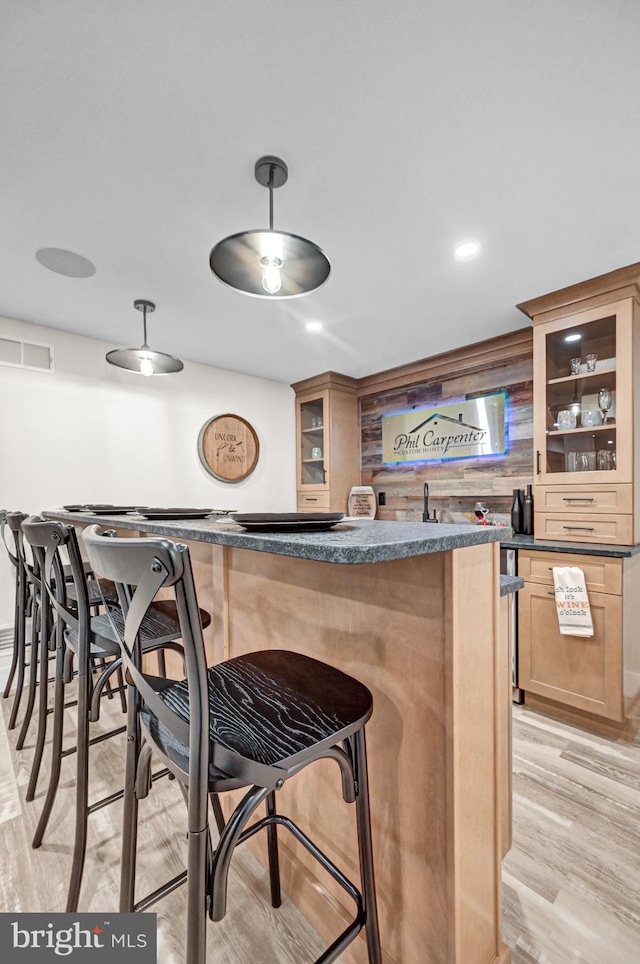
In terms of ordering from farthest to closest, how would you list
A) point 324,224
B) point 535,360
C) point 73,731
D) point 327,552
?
1. point 535,360
2. point 73,731
3. point 324,224
4. point 327,552

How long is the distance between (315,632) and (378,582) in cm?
30

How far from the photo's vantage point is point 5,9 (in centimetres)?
106

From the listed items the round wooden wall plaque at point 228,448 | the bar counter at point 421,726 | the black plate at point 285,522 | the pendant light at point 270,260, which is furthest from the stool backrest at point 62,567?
the round wooden wall plaque at point 228,448

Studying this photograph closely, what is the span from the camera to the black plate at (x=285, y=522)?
0.92m

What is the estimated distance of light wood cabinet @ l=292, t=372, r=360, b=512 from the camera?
4125 millimetres

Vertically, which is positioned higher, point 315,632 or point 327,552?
point 327,552

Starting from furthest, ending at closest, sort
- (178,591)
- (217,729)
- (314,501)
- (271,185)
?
(314,501), (271,185), (217,729), (178,591)

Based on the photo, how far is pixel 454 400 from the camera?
3580mm

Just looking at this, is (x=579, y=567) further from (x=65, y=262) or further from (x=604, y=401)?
(x=65, y=262)

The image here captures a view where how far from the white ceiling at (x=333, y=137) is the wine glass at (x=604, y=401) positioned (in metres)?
0.65

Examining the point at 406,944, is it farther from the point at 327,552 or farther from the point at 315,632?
the point at 327,552

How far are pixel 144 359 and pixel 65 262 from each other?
1.94ft

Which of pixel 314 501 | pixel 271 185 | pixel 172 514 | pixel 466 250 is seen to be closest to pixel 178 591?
pixel 172 514

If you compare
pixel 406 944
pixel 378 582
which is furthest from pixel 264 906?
pixel 378 582
